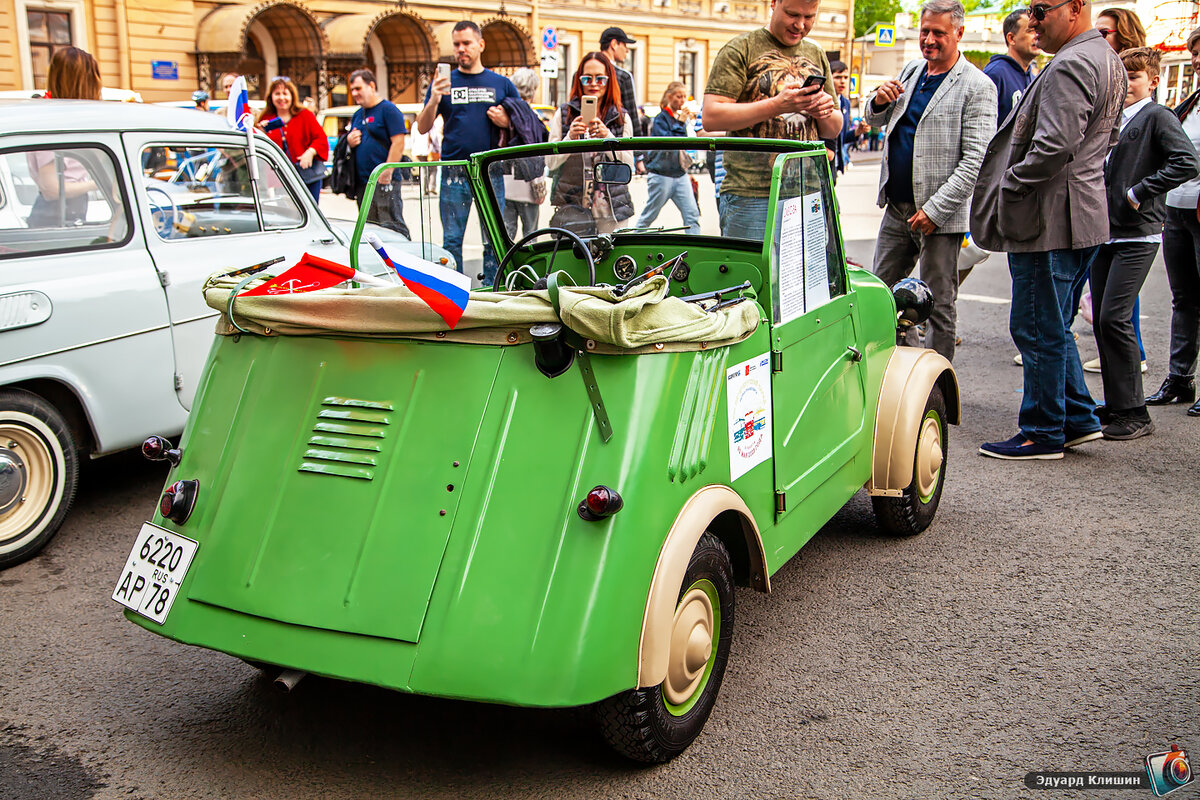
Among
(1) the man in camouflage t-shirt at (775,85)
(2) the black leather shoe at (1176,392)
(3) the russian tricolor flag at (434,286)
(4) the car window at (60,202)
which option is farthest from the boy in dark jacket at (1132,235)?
(4) the car window at (60,202)

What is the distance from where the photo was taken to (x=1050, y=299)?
5164 mm

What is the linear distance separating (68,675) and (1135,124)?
594 cm

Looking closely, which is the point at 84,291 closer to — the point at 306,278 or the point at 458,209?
the point at 458,209

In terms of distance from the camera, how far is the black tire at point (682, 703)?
2656 mm

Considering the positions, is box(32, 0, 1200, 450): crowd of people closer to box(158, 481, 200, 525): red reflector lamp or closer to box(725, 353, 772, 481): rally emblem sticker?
box(725, 353, 772, 481): rally emblem sticker

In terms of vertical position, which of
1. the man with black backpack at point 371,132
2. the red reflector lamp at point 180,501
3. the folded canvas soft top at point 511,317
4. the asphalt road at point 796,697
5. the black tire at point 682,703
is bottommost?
the asphalt road at point 796,697

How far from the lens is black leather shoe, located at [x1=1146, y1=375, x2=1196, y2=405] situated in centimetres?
651

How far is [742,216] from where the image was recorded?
368 cm

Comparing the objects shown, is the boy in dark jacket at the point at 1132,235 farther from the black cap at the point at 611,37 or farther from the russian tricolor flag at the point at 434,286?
the russian tricolor flag at the point at 434,286

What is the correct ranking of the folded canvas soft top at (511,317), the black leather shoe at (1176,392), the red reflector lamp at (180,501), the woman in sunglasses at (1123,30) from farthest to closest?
the black leather shoe at (1176,392), the woman in sunglasses at (1123,30), the red reflector lamp at (180,501), the folded canvas soft top at (511,317)

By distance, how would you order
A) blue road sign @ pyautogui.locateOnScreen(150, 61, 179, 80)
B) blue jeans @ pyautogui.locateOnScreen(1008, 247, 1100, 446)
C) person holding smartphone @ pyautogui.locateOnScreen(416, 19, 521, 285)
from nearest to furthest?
blue jeans @ pyautogui.locateOnScreen(1008, 247, 1100, 446), person holding smartphone @ pyautogui.locateOnScreen(416, 19, 521, 285), blue road sign @ pyautogui.locateOnScreen(150, 61, 179, 80)

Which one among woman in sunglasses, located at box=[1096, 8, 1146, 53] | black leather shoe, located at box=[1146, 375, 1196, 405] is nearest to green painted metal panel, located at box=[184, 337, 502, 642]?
woman in sunglasses, located at box=[1096, 8, 1146, 53]

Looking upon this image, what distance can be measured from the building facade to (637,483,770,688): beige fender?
736 inches

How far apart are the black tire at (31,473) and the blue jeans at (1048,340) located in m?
4.40
